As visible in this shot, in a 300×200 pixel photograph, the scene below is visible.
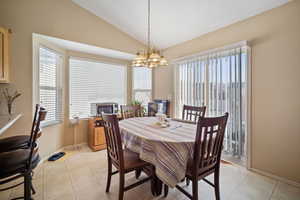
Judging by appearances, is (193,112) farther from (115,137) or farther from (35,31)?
(35,31)

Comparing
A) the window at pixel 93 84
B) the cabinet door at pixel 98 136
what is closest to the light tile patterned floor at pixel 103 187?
the cabinet door at pixel 98 136

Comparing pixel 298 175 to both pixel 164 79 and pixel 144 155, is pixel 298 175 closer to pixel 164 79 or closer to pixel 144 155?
pixel 144 155

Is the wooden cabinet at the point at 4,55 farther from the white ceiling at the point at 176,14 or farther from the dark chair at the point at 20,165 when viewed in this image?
the white ceiling at the point at 176,14

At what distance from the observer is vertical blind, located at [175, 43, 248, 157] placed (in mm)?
2338

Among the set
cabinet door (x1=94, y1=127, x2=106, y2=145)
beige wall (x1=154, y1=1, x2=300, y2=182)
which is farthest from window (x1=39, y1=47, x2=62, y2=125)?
beige wall (x1=154, y1=1, x2=300, y2=182)

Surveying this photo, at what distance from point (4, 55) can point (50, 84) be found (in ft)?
3.14

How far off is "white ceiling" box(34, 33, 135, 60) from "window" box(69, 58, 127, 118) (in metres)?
0.27

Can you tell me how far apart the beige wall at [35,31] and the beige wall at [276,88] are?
2.92 metres

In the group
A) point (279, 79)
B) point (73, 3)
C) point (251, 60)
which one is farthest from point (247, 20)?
point (73, 3)

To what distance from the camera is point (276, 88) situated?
2014 mm

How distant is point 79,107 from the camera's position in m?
3.40

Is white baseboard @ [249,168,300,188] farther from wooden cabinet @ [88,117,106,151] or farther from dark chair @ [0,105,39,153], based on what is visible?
dark chair @ [0,105,39,153]

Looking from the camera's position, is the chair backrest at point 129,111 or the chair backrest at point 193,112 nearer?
the chair backrest at point 193,112

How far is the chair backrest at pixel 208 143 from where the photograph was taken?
4.18ft
